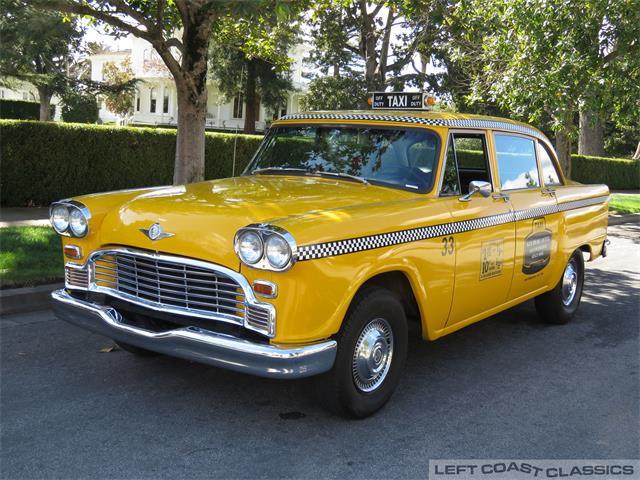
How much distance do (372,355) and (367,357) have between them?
0.05 meters

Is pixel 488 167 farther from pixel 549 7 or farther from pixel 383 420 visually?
pixel 549 7

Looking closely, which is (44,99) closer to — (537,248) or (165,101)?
(165,101)

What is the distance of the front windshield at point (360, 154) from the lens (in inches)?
193

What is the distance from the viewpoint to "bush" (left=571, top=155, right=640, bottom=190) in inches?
984

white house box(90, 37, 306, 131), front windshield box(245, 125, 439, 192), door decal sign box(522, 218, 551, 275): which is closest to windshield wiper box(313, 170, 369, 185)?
front windshield box(245, 125, 439, 192)

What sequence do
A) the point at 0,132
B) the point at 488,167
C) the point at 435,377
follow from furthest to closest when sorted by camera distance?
the point at 0,132
the point at 488,167
the point at 435,377

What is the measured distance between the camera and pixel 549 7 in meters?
13.3

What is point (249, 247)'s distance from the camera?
3588 millimetres

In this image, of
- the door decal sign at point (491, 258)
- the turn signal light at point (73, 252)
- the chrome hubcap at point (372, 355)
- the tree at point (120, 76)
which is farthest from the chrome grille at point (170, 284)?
the tree at point (120, 76)

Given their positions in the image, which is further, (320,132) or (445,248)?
(320,132)

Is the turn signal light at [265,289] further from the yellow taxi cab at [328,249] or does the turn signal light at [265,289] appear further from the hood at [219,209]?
the hood at [219,209]

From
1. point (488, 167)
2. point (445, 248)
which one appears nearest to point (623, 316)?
point (488, 167)

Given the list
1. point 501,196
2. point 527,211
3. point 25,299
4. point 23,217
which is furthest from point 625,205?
point 25,299

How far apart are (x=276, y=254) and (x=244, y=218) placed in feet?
1.46
